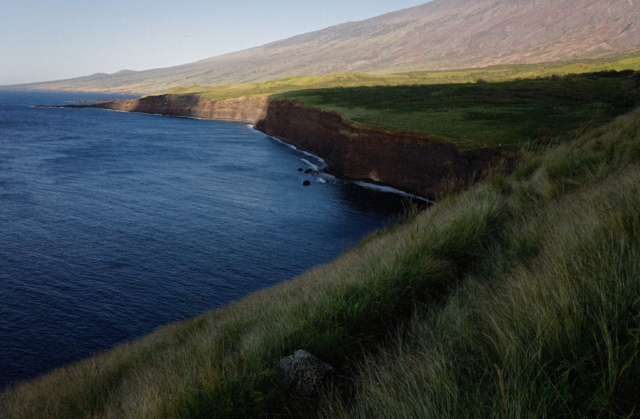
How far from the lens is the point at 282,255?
22422mm

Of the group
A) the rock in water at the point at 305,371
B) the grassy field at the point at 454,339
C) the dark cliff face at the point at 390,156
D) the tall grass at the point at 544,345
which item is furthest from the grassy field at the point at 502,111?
the rock in water at the point at 305,371

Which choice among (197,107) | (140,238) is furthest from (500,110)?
(197,107)

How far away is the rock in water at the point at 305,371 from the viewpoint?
13.7ft

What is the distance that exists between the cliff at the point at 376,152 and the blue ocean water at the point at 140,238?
299 centimetres

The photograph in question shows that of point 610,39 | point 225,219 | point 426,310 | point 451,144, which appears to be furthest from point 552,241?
point 610,39

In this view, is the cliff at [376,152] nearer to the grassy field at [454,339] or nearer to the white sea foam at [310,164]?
the white sea foam at [310,164]

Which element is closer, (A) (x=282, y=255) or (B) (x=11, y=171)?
(A) (x=282, y=255)

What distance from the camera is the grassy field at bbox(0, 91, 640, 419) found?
273cm

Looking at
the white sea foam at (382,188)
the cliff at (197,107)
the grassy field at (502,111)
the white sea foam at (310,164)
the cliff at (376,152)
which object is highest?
the cliff at (197,107)

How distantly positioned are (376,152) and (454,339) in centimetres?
3746

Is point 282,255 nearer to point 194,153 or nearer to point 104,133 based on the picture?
point 194,153

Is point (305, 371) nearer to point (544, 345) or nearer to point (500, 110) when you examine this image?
point (544, 345)

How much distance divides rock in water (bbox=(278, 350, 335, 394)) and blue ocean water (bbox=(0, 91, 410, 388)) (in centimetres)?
1264

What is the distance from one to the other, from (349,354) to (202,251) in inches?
757
